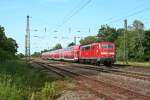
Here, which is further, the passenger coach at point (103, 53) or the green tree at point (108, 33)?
the green tree at point (108, 33)

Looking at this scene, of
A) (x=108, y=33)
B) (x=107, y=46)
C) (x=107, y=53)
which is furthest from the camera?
(x=108, y=33)

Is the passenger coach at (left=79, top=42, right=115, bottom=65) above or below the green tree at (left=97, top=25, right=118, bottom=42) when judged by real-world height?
below

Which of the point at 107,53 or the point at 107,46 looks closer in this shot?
the point at 107,53

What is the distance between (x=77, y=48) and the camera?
57.4 m

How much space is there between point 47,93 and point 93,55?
29.3 metres

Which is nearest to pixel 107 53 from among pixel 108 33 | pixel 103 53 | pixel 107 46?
pixel 103 53

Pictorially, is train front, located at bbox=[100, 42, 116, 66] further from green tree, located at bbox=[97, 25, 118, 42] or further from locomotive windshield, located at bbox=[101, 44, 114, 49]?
green tree, located at bbox=[97, 25, 118, 42]

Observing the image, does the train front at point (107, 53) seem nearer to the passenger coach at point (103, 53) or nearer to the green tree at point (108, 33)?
the passenger coach at point (103, 53)

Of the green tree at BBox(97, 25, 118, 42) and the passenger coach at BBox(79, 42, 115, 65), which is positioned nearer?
the passenger coach at BBox(79, 42, 115, 65)

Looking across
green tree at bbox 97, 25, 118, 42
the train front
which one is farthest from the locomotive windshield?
green tree at bbox 97, 25, 118, 42

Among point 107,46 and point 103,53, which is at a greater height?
point 107,46

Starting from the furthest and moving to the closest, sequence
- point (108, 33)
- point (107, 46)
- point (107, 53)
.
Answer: point (108, 33)
point (107, 46)
point (107, 53)

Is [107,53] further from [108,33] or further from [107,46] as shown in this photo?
[108,33]

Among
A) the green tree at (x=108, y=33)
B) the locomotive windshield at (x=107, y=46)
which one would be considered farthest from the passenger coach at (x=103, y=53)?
the green tree at (x=108, y=33)
